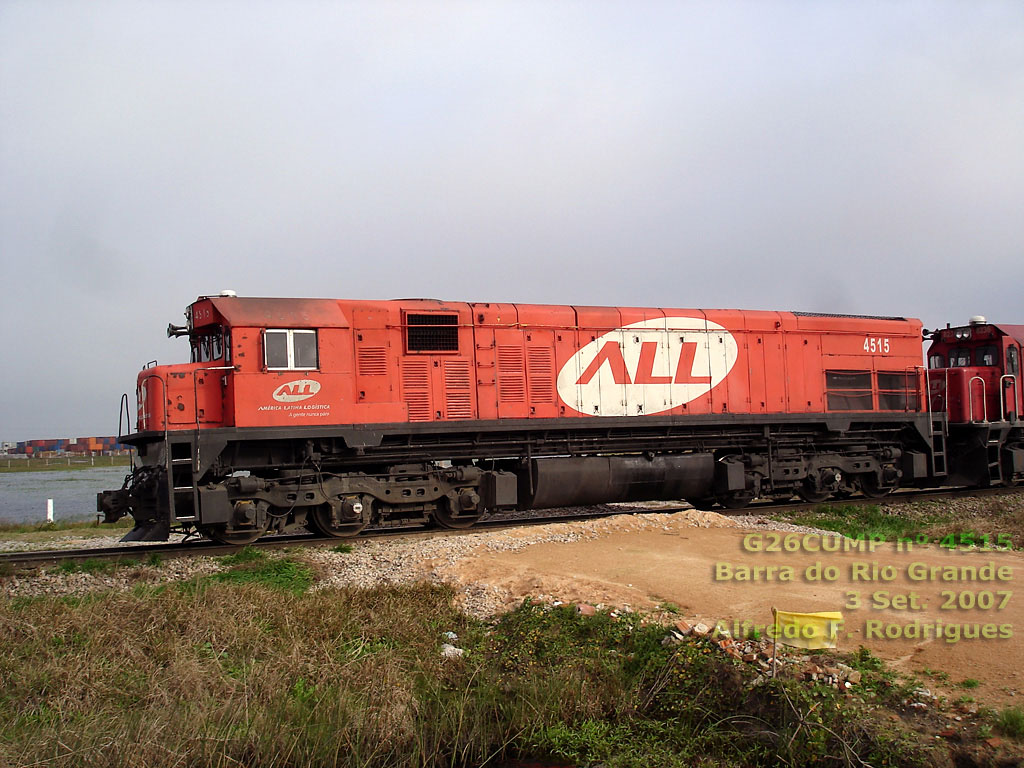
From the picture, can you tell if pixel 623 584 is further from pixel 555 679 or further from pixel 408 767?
pixel 408 767

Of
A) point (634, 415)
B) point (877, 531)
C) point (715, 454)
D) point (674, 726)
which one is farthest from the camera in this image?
point (715, 454)

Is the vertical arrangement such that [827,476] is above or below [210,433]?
below

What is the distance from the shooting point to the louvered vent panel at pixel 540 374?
45.6ft

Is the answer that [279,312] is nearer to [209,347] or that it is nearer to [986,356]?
[209,347]

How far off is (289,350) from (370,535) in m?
3.30

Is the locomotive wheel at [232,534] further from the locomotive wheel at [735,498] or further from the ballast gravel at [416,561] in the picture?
the locomotive wheel at [735,498]

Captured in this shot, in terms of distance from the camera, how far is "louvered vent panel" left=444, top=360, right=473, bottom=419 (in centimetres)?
1327

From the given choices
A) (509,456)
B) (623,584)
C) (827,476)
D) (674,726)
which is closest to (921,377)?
(827,476)

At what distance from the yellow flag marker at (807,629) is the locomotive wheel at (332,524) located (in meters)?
7.57

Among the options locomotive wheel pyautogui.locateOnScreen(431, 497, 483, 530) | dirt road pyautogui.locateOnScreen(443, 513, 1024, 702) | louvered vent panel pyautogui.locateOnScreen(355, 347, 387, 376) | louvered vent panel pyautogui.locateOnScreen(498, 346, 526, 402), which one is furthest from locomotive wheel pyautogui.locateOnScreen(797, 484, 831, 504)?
louvered vent panel pyautogui.locateOnScreen(355, 347, 387, 376)

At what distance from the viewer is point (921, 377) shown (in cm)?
1733

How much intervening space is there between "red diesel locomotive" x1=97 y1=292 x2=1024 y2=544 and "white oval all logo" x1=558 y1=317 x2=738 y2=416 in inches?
1.6

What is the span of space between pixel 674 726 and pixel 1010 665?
269cm

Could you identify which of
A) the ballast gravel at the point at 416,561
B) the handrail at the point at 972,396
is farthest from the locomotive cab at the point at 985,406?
the ballast gravel at the point at 416,561
